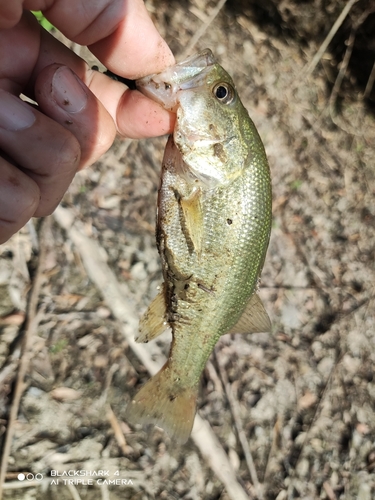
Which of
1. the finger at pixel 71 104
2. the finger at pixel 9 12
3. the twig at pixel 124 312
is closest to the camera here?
the finger at pixel 9 12

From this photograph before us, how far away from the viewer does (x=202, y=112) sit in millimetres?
2018

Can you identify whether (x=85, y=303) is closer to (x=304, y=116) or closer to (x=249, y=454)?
(x=249, y=454)

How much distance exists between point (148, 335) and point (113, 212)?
6.07ft

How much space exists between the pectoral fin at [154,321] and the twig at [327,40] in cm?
445

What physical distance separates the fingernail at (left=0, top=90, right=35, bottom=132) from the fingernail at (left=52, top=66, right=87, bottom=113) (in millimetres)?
176

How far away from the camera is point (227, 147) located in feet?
6.81

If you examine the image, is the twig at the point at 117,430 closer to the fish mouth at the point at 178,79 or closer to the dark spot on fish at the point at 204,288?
the dark spot on fish at the point at 204,288

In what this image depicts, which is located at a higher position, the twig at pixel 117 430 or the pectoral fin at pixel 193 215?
the pectoral fin at pixel 193 215

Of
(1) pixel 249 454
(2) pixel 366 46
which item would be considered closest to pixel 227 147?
(1) pixel 249 454

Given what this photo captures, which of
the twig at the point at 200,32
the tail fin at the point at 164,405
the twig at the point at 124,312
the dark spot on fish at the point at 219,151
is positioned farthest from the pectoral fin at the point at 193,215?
the twig at the point at 200,32

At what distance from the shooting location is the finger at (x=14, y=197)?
172cm

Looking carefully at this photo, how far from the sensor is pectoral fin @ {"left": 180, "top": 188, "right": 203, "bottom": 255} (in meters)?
2.00

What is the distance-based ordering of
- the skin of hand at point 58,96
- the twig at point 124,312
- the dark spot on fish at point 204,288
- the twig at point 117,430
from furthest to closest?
the twig at point 124,312, the twig at point 117,430, the dark spot on fish at point 204,288, the skin of hand at point 58,96

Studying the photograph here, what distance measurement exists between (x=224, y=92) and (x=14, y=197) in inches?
41.3
